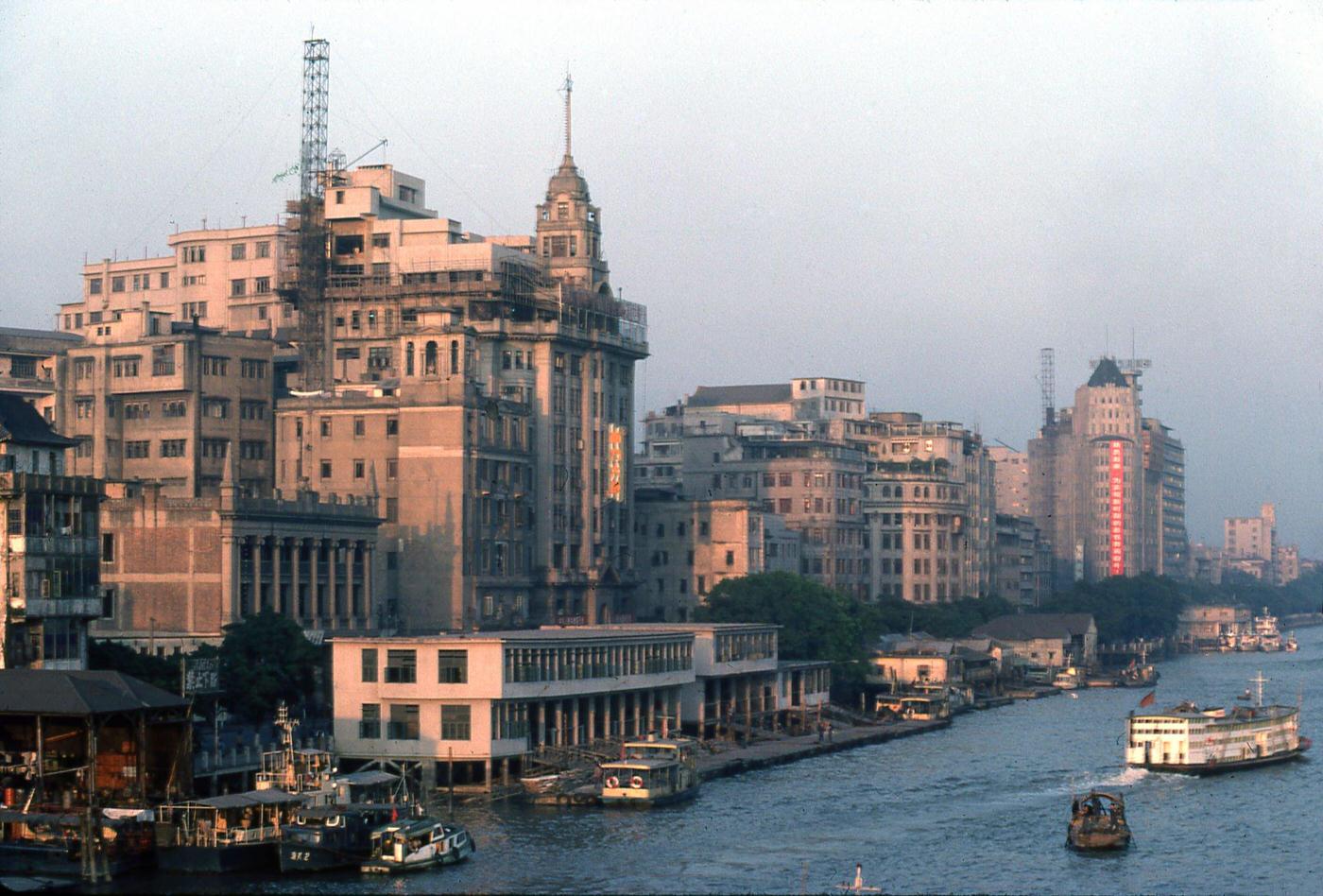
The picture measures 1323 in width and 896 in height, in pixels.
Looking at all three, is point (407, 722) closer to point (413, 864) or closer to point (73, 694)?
point (413, 864)

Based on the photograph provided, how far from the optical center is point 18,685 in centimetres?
10050

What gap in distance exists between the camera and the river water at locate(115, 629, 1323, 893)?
94875mm

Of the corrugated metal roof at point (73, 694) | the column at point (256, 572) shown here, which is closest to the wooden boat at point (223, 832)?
the corrugated metal roof at point (73, 694)

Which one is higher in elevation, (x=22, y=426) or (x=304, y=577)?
(x=22, y=426)

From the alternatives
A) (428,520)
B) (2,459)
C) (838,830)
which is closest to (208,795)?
(2,459)

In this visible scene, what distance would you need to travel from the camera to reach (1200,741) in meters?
142

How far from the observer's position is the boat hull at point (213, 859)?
309 ft

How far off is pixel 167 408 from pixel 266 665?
6490cm

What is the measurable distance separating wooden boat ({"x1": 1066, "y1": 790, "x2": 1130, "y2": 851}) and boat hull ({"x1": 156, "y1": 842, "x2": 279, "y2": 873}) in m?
38.7

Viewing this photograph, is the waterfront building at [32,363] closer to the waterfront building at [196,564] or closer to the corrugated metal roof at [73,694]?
the waterfront building at [196,564]

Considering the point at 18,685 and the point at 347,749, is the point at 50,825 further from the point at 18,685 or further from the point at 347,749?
the point at 347,749

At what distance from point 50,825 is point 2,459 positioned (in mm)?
24641

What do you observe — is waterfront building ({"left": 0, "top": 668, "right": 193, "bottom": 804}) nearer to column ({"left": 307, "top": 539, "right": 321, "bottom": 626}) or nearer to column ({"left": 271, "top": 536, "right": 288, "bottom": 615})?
column ({"left": 271, "top": 536, "right": 288, "bottom": 615})

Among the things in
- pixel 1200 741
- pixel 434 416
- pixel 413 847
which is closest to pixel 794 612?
pixel 434 416
